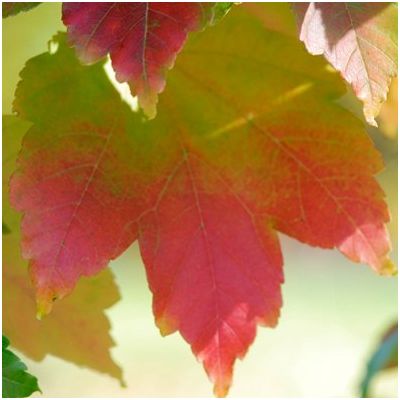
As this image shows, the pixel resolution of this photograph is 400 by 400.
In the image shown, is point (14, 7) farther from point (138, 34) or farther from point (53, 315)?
point (53, 315)

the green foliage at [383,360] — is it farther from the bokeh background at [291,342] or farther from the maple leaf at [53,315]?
the bokeh background at [291,342]

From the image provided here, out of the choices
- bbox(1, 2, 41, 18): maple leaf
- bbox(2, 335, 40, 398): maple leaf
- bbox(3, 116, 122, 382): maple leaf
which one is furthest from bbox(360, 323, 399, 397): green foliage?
bbox(1, 2, 41, 18): maple leaf

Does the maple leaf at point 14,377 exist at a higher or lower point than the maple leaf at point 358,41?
lower

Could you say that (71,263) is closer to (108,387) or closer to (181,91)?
(181,91)

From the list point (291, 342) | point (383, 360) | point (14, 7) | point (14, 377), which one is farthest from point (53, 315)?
point (291, 342)

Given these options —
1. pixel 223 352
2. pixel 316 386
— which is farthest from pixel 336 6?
pixel 316 386

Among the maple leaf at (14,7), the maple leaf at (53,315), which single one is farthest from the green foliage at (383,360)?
the maple leaf at (14,7)
